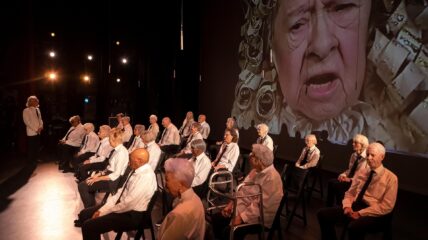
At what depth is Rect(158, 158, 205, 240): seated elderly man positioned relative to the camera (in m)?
2.20

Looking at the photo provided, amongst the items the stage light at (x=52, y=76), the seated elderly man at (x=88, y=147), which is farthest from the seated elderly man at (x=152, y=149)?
the stage light at (x=52, y=76)

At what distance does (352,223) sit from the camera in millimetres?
3201

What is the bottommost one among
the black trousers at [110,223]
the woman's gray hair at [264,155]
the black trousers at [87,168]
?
the black trousers at [87,168]

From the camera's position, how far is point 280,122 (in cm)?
907

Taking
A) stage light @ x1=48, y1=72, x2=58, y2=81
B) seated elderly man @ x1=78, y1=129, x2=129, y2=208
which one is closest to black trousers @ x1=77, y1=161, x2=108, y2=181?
seated elderly man @ x1=78, y1=129, x2=129, y2=208

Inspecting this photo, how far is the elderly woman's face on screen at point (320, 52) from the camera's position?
6.89 metres

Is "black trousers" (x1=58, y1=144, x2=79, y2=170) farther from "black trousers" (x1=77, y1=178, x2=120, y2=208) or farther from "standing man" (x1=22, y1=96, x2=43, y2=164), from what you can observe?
"black trousers" (x1=77, y1=178, x2=120, y2=208)

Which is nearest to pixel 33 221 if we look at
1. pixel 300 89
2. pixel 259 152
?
pixel 259 152

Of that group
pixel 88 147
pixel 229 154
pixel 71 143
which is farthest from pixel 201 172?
pixel 71 143

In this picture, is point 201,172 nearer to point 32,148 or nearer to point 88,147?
point 88,147

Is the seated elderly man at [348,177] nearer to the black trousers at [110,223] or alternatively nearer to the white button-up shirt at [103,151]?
the black trousers at [110,223]

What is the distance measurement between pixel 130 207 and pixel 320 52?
5.84 m

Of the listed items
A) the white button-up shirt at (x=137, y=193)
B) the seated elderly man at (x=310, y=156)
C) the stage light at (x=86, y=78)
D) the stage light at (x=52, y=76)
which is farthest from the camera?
the stage light at (x=86, y=78)

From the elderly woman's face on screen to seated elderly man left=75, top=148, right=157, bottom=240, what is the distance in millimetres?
4946
